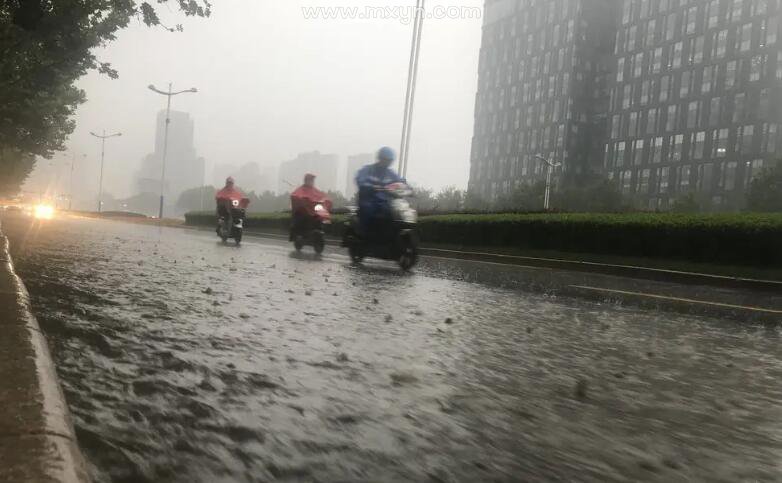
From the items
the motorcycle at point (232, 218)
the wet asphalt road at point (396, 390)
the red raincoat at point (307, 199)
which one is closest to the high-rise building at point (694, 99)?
the motorcycle at point (232, 218)

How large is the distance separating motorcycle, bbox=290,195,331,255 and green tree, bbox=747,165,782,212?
193 ft

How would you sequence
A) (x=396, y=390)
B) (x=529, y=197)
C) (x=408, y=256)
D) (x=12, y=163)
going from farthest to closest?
(x=529, y=197) → (x=12, y=163) → (x=408, y=256) → (x=396, y=390)

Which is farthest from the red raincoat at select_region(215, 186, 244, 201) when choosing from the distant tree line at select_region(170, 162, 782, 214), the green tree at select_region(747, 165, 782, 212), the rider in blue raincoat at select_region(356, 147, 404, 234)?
the green tree at select_region(747, 165, 782, 212)

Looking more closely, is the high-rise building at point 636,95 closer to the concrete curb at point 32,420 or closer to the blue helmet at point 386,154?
the blue helmet at point 386,154

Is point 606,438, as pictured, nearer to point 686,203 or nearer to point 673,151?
point 686,203

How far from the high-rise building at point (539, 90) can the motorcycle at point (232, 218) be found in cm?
8817

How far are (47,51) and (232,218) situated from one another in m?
9.61

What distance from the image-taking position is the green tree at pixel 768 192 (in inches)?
2440

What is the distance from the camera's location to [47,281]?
630 centimetres

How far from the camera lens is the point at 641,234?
15.0m

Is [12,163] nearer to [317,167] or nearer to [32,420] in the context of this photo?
[32,420]

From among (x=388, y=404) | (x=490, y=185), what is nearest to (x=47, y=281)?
(x=388, y=404)

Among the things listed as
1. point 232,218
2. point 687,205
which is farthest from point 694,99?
point 232,218

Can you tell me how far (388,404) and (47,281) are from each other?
4681mm
